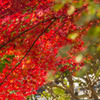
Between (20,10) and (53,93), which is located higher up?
(20,10)

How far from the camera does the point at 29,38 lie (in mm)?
8984

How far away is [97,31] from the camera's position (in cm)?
250

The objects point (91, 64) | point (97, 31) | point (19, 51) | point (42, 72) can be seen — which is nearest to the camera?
point (97, 31)

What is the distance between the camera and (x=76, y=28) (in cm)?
1082

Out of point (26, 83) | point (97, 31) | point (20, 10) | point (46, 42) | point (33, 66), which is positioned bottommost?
point (97, 31)

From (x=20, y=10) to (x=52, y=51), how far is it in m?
3.07

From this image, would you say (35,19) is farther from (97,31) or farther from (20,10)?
(97,31)

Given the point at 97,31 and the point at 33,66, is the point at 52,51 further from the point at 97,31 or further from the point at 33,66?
the point at 97,31

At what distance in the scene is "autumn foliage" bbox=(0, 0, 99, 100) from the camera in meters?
8.48

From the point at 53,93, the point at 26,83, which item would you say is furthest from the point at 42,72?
the point at 53,93

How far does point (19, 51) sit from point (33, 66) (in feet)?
6.07

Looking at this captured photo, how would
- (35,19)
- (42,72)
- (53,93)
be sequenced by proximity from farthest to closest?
(53,93)
(42,72)
(35,19)

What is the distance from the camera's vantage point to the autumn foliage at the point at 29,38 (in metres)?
8.48

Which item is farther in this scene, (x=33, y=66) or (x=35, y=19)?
(x=33, y=66)
